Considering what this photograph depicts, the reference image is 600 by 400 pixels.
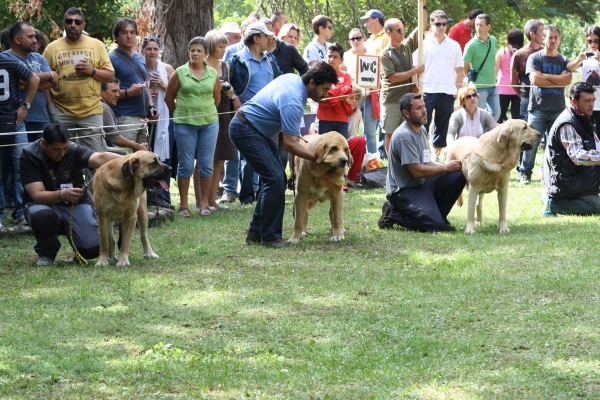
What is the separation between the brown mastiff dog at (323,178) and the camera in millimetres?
9008

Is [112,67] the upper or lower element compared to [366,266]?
upper

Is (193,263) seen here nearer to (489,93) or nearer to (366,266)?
(366,266)

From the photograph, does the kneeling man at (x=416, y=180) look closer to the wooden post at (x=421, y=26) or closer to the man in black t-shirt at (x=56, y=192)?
the wooden post at (x=421, y=26)

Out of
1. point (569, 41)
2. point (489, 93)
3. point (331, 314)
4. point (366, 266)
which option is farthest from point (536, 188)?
point (569, 41)

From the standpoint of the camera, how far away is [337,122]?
42.8ft

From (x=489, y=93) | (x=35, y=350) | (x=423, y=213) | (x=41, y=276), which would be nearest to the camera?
(x=35, y=350)

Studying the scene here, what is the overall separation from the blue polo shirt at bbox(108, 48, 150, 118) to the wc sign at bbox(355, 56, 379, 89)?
12.5 ft

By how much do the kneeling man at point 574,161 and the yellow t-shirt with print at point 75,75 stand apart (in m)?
5.05

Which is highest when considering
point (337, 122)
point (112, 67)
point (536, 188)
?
point (112, 67)

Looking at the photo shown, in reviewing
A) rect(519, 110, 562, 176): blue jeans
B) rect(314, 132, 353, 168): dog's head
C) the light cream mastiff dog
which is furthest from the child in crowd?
rect(314, 132, 353, 168): dog's head

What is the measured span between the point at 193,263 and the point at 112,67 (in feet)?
9.70

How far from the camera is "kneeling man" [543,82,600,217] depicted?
34.2ft

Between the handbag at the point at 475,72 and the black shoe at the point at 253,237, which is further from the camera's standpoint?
the handbag at the point at 475,72

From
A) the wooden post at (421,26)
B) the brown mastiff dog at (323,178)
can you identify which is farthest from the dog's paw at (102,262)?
the wooden post at (421,26)
